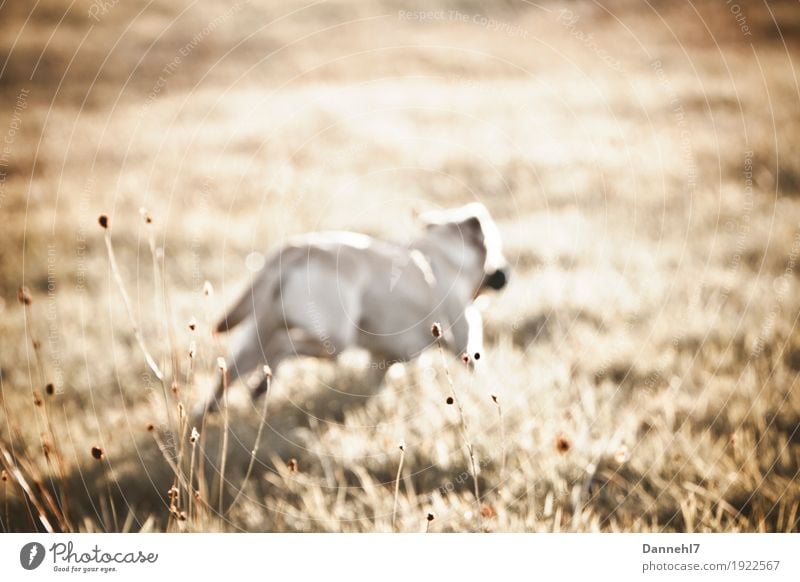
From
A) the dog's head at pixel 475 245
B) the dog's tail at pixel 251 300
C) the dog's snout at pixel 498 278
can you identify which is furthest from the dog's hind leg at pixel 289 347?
the dog's snout at pixel 498 278

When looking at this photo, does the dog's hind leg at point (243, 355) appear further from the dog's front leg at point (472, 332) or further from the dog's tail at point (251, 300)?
the dog's front leg at point (472, 332)

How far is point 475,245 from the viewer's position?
2447 millimetres

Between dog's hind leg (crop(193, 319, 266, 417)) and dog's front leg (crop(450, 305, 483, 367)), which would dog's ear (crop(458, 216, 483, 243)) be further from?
dog's hind leg (crop(193, 319, 266, 417))

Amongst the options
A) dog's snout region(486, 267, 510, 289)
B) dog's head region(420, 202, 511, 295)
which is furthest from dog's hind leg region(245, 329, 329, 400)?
dog's snout region(486, 267, 510, 289)

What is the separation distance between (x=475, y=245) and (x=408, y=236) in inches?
29.6

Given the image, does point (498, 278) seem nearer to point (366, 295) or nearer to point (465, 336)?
point (465, 336)

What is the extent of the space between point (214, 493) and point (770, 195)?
8.71 feet

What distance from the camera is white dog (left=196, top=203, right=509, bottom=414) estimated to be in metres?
2.08

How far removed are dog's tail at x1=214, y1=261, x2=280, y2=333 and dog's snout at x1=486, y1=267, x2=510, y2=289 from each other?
2.82 feet

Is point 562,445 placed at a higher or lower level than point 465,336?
lower

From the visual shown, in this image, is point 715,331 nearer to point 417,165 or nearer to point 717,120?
point 717,120

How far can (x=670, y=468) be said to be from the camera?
198 centimetres

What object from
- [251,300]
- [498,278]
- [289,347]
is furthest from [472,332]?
[251,300]
